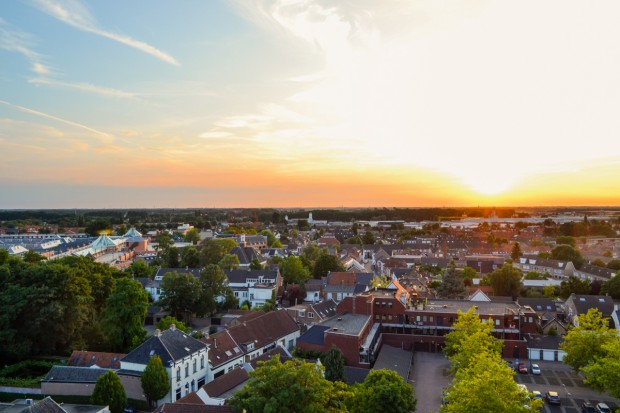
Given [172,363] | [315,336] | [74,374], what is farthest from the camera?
[315,336]

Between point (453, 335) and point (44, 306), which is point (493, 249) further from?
point (44, 306)

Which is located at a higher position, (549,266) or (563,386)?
(549,266)

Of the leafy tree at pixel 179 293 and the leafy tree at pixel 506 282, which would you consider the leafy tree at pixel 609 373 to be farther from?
the leafy tree at pixel 179 293

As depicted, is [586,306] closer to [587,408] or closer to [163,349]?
[587,408]

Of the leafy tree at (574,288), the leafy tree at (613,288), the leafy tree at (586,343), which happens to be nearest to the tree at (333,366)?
the leafy tree at (586,343)

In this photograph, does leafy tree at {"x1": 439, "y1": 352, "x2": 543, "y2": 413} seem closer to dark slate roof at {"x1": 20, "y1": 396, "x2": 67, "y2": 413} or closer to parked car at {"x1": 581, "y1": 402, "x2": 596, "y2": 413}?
parked car at {"x1": 581, "y1": 402, "x2": 596, "y2": 413}

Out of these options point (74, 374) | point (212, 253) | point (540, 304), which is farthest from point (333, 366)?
point (212, 253)
